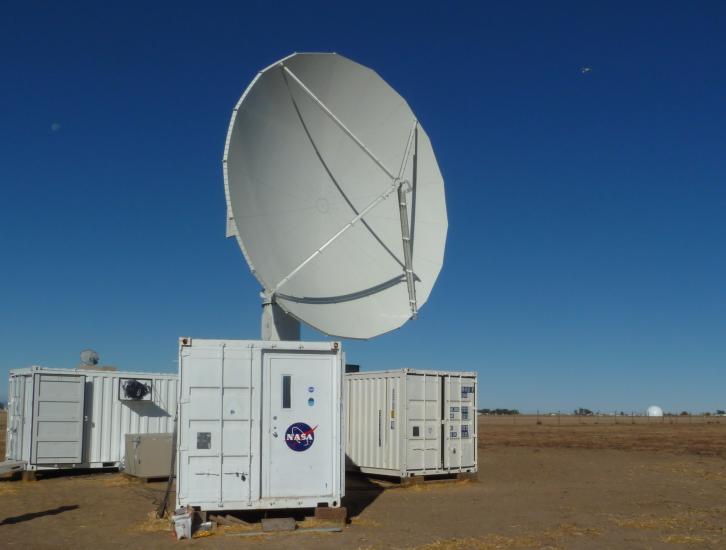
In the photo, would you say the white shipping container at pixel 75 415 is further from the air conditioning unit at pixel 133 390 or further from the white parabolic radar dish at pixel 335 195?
the white parabolic radar dish at pixel 335 195

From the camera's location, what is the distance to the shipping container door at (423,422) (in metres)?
21.2

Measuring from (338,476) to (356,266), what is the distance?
567cm

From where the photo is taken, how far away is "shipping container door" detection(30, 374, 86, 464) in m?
22.1

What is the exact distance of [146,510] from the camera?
15742mm

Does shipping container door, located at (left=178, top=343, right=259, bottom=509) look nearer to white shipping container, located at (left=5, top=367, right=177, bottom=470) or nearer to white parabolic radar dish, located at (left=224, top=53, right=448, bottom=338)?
white parabolic radar dish, located at (left=224, top=53, right=448, bottom=338)

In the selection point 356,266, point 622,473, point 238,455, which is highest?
point 356,266

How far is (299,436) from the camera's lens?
14.4 meters

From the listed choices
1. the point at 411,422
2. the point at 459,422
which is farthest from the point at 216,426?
the point at 459,422

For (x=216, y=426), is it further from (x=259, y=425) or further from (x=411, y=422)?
(x=411, y=422)

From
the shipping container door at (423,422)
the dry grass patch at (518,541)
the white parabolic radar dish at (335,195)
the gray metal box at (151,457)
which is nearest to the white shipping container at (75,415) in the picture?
the gray metal box at (151,457)

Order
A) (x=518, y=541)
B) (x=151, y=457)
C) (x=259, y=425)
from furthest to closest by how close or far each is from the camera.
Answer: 1. (x=151, y=457)
2. (x=259, y=425)
3. (x=518, y=541)

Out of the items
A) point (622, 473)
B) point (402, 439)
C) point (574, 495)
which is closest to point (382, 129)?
point (402, 439)

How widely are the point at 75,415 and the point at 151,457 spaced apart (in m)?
3.51

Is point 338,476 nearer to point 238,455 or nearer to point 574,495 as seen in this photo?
point 238,455
